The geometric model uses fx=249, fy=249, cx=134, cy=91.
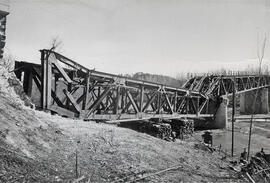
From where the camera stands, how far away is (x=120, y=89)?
1205 cm

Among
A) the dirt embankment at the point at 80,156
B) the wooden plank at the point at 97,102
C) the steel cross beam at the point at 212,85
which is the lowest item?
the dirt embankment at the point at 80,156

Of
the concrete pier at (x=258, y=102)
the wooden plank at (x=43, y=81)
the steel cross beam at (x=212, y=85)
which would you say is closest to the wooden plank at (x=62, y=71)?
Answer: the wooden plank at (x=43, y=81)

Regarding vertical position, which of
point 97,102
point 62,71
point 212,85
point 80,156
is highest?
point 62,71

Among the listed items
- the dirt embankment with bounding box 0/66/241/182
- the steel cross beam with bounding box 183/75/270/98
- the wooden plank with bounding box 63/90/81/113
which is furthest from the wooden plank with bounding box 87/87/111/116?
the steel cross beam with bounding box 183/75/270/98

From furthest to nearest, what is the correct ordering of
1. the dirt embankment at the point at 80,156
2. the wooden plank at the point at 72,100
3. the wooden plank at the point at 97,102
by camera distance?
the wooden plank at the point at 97,102 → the wooden plank at the point at 72,100 → the dirt embankment at the point at 80,156

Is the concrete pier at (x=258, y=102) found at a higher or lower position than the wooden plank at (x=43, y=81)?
lower

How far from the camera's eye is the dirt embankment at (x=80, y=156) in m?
4.42

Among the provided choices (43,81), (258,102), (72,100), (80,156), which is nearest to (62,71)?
(43,81)

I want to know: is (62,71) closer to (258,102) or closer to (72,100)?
(72,100)

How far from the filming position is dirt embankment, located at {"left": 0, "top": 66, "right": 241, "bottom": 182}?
14.5ft

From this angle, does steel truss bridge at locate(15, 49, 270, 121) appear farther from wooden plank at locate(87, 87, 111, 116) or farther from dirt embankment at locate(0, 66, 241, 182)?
dirt embankment at locate(0, 66, 241, 182)

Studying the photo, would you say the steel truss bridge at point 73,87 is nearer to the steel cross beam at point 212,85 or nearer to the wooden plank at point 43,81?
the wooden plank at point 43,81

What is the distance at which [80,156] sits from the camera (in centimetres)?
576

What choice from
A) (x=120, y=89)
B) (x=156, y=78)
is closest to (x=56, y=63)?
→ (x=120, y=89)
